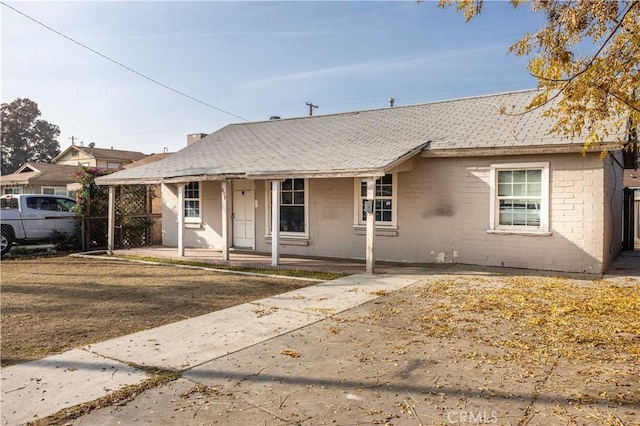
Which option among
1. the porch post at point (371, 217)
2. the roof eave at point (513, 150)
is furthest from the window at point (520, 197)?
the porch post at point (371, 217)

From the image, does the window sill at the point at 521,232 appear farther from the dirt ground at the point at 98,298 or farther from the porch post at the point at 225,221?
the porch post at the point at 225,221

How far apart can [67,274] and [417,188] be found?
9081 millimetres

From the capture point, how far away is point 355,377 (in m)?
4.32

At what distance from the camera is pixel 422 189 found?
39.0 feet

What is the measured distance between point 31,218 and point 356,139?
11066 millimetres

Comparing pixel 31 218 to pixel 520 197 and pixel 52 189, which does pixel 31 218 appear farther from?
pixel 52 189

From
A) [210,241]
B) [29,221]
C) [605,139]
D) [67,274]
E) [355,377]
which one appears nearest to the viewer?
[355,377]

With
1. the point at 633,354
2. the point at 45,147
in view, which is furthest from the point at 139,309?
the point at 45,147

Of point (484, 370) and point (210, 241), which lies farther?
point (210, 241)

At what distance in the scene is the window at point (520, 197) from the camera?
10398 mm

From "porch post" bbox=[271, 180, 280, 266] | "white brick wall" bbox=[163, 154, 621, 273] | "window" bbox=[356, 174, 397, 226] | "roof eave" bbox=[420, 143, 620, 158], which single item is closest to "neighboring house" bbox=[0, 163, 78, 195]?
"white brick wall" bbox=[163, 154, 621, 273]

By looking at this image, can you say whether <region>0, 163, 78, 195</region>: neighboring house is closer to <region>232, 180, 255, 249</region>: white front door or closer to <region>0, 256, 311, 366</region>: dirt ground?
<region>232, 180, 255, 249</region>: white front door

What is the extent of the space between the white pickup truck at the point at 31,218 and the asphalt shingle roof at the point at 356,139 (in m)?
2.32

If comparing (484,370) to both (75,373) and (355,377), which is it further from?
(75,373)
